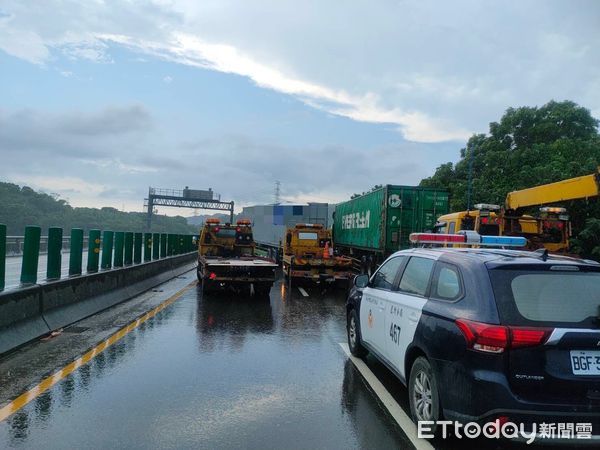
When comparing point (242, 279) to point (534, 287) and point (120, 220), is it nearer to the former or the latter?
point (534, 287)

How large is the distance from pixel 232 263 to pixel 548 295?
34.2ft

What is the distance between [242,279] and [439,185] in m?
29.0

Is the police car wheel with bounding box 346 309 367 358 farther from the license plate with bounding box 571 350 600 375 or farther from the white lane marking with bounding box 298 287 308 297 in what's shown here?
the white lane marking with bounding box 298 287 308 297

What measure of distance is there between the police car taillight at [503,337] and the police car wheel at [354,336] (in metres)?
3.19

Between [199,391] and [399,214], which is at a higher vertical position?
[399,214]

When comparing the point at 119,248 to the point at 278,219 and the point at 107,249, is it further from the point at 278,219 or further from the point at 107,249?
the point at 278,219

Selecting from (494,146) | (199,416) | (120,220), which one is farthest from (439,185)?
(120,220)

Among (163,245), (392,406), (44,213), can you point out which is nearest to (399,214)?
(163,245)

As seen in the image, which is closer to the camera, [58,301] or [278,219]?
Answer: [58,301]

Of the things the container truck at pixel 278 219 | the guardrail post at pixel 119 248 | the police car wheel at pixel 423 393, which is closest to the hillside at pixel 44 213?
the container truck at pixel 278 219

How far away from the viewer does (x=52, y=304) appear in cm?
852

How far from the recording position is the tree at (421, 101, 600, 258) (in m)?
25.8

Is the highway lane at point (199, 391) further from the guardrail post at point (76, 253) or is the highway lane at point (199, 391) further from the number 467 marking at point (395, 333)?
the guardrail post at point (76, 253)

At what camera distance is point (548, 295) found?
3861 mm
